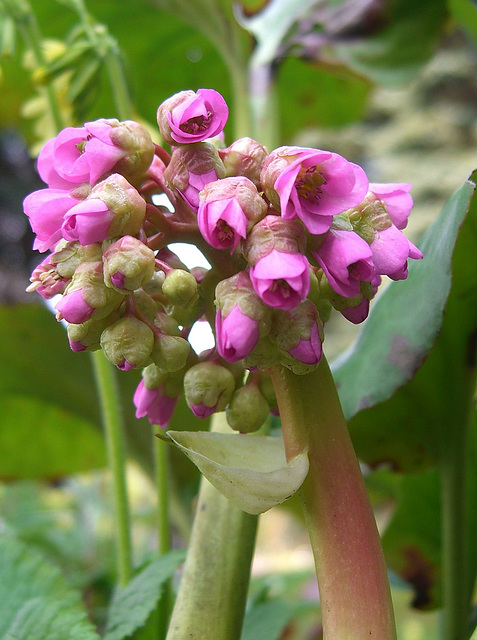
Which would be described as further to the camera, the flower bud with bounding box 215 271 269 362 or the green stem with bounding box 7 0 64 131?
the green stem with bounding box 7 0 64 131

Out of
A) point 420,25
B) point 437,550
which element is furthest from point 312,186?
point 420,25

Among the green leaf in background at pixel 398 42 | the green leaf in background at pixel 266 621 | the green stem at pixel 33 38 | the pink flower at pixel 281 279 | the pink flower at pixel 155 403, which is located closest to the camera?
the pink flower at pixel 281 279

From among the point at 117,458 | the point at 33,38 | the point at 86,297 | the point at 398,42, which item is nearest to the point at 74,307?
the point at 86,297

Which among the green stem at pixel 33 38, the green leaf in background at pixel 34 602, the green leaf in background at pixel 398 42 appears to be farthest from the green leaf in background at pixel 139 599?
the green leaf in background at pixel 398 42

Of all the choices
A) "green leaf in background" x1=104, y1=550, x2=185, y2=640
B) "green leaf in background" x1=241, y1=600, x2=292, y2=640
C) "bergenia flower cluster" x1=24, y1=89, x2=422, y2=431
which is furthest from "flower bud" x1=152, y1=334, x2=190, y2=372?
"green leaf in background" x1=241, y1=600, x2=292, y2=640

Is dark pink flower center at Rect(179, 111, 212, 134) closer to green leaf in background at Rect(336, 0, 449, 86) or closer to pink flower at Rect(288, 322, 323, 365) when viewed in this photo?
pink flower at Rect(288, 322, 323, 365)

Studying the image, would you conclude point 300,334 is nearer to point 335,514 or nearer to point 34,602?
point 335,514

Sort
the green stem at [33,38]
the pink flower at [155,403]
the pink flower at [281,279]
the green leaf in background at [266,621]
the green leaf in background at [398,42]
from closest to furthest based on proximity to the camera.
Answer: the pink flower at [281,279] → the pink flower at [155,403] → the green leaf in background at [266,621] → the green stem at [33,38] → the green leaf in background at [398,42]

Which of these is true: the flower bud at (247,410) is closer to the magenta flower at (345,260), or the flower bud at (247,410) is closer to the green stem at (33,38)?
the magenta flower at (345,260)
